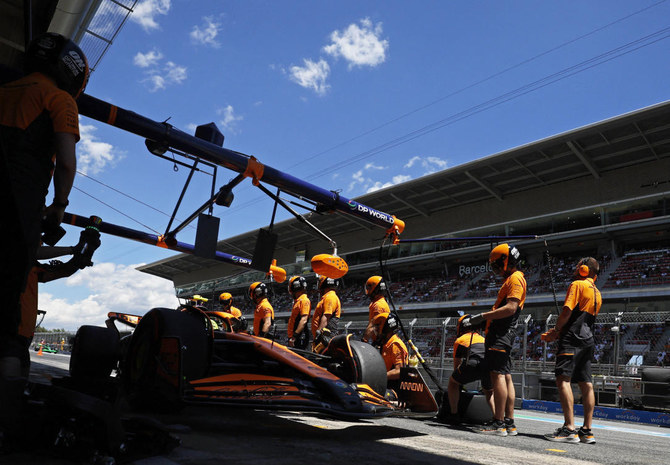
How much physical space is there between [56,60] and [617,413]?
10170 mm

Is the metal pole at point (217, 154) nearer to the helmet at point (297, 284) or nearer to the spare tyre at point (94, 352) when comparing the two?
the helmet at point (297, 284)

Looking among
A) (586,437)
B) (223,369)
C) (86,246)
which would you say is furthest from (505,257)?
(86,246)

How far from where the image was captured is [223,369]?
11.7 ft

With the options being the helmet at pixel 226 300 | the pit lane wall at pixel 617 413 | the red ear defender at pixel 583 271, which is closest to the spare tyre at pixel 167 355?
the red ear defender at pixel 583 271

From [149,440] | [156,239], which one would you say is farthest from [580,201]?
[149,440]

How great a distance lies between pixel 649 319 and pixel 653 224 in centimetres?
1496

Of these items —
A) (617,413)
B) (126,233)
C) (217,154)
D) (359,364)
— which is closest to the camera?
(359,364)

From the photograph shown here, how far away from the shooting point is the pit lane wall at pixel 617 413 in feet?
27.5

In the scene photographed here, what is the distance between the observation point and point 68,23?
7.33m

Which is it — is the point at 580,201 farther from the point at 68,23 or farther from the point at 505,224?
the point at 68,23

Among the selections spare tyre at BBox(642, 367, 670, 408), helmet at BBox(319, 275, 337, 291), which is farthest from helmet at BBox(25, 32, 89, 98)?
spare tyre at BBox(642, 367, 670, 408)

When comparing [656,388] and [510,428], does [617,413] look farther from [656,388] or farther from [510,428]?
[510,428]

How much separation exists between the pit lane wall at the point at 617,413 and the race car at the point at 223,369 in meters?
6.49

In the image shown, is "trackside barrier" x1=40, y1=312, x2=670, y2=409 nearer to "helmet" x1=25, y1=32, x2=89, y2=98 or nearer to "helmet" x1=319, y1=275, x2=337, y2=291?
"helmet" x1=319, y1=275, x2=337, y2=291
